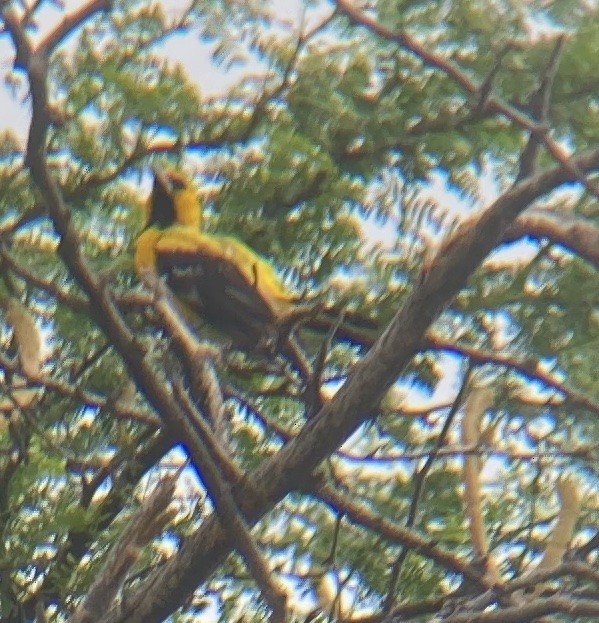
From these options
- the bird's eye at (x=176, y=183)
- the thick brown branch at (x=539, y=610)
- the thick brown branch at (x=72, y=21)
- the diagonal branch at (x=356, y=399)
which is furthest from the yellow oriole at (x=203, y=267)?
the thick brown branch at (x=539, y=610)

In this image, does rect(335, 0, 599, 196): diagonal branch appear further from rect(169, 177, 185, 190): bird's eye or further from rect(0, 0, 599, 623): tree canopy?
rect(169, 177, 185, 190): bird's eye

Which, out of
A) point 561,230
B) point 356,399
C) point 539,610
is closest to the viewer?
point 539,610

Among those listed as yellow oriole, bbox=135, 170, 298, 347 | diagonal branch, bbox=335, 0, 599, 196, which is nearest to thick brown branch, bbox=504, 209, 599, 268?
diagonal branch, bbox=335, 0, 599, 196

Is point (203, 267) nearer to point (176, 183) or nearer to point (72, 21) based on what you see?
point (176, 183)

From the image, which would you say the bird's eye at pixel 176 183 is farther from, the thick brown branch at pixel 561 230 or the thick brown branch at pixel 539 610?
the thick brown branch at pixel 539 610

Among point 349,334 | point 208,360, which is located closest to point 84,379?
point 208,360

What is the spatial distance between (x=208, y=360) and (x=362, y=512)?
579 mm

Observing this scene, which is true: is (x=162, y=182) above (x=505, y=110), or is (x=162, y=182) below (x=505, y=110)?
above

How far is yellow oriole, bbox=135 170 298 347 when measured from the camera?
127 inches

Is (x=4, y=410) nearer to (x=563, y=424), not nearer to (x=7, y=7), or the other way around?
(x=7, y=7)

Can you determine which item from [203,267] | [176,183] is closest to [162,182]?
[176,183]

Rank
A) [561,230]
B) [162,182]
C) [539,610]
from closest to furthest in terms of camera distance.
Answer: [539,610], [561,230], [162,182]

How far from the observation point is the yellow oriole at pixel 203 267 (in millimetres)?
3223

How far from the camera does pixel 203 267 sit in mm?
3420
